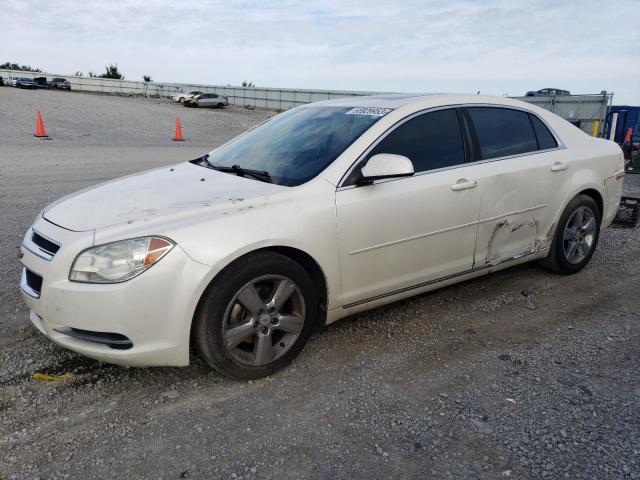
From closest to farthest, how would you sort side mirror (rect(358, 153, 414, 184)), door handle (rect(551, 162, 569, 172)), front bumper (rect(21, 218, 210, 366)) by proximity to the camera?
front bumper (rect(21, 218, 210, 366)) < side mirror (rect(358, 153, 414, 184)) < door handle (rect(551, 162, 569, 172))

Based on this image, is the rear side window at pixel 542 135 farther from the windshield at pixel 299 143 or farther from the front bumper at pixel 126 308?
the front bumper at pixel 126 308

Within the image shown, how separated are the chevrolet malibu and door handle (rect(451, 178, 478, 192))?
10 millimetres

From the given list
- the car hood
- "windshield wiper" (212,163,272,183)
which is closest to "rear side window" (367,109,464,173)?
"windshield wiper" (212,163,272,183)

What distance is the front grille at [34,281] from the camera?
303cm

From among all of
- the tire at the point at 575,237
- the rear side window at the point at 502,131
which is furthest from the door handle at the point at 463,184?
the tire at the point at 575,237

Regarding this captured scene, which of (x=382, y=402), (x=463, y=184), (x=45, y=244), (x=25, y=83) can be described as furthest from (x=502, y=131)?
(x=25, y=83)

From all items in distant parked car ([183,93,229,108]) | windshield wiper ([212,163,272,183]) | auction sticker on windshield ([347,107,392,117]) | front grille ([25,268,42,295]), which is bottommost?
front grille ([25,268,42,295])

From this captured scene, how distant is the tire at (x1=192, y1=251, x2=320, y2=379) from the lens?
9.86ft

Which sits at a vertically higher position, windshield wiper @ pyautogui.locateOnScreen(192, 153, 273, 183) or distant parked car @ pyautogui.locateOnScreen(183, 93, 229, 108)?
distant parked car @ pyautogui.locateOnScreen(183, 93, 229, 108)

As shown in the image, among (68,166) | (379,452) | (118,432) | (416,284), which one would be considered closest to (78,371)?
(118,432)

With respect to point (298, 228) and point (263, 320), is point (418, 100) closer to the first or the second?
point (298, 228)

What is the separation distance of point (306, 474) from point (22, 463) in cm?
130

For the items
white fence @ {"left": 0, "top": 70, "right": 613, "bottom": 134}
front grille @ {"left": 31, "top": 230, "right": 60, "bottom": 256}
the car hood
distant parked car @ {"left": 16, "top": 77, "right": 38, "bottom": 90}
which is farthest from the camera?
distant parked car @ {"left": 16, "top": 77, "right": 38, "bottom": 90}

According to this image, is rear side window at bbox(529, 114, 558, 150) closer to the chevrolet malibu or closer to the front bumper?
the chevrolet malibu
